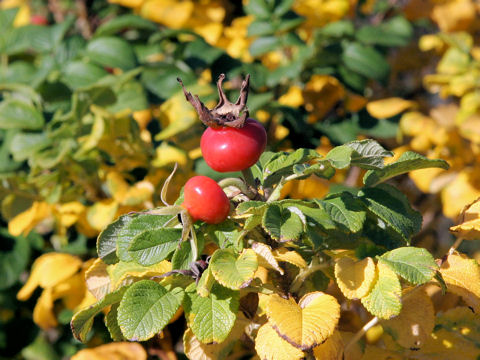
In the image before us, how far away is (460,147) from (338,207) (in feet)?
3.02

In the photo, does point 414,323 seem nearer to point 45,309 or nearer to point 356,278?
point 356,278

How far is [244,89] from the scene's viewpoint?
1.94 feet

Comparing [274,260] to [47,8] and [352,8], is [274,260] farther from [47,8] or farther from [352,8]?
[47,8]

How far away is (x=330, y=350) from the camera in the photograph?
65 centimetres

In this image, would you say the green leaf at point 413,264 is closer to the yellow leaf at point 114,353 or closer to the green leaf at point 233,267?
the green leaf at point 233,267

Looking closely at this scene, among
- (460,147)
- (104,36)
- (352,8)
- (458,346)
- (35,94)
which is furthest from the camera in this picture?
(352,8)

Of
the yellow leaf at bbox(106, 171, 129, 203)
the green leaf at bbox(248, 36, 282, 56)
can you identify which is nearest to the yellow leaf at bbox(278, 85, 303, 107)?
the green leaf at bbox(248, 36, 282, 56)

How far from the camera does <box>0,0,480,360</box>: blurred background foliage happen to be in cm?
106

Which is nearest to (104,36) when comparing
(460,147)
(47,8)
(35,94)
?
(35,94)

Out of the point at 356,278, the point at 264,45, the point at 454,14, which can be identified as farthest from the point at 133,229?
the point at 454,14

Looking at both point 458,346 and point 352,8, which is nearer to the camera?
point 458,346

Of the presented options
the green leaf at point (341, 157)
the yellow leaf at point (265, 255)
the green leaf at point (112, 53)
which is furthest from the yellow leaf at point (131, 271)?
the green leaf at point (112, 53)

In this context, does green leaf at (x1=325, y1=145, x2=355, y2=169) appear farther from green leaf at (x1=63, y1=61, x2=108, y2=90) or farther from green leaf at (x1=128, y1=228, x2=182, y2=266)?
green leaf at (x1=63, y1=61, x2=108, y2=90)

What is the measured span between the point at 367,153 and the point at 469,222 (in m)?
0.15
